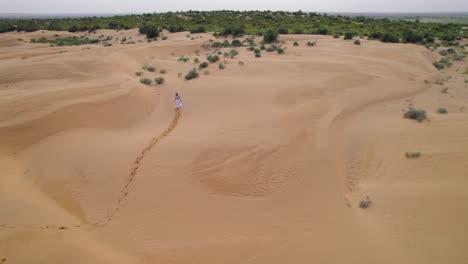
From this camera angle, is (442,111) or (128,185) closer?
(128,185)

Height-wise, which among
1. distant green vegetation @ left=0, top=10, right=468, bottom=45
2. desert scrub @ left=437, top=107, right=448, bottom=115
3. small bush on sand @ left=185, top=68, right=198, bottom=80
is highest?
distant green vegetation @ left=0, top=10, right=468, bottom=45

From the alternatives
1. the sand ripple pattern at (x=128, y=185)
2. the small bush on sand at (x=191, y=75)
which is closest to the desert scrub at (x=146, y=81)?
the small bush on sand at (x=191, y=75)

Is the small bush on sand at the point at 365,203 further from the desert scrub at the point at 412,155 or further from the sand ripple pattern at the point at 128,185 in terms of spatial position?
the sand ripple pattern at the point at 128,185

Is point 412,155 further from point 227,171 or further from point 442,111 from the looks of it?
point 227,171

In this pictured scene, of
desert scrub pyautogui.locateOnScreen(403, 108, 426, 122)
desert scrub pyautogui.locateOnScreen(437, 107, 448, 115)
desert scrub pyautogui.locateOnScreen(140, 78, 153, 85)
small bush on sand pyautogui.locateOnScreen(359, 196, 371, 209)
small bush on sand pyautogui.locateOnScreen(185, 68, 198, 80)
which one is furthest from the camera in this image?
small bush on sand pyautogui.locateOnScreen(185, 68, 198, 80)

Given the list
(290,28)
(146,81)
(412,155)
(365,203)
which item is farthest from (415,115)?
(290,28)

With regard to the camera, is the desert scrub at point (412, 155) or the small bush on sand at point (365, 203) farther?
the desert scrub at point (412, 155)

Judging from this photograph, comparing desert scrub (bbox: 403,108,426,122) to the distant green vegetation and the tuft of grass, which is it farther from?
the distant green vegetation

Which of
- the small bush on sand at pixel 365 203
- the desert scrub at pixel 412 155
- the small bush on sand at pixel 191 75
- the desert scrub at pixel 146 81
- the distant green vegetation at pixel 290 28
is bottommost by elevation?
the small bush on sand at pixel 365 203

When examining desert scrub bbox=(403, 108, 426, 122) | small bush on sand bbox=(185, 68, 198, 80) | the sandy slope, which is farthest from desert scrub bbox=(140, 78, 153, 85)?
desert scrub bbox=(403, 108, 426, 122)
